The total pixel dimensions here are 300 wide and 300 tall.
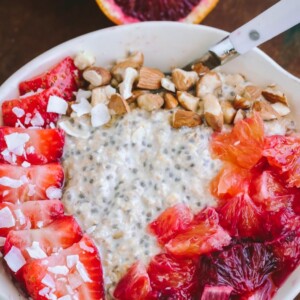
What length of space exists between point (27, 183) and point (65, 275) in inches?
12.4

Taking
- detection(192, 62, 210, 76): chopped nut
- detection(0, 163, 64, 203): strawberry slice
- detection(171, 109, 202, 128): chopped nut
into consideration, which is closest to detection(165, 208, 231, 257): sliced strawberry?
detection(171, 109, 202, 128): chopped nut

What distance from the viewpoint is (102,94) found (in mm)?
2406

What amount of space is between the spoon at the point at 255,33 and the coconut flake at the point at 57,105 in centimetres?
45

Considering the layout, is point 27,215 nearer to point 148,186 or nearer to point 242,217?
point 148,186

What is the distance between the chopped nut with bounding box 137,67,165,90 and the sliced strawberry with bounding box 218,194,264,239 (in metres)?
0.46

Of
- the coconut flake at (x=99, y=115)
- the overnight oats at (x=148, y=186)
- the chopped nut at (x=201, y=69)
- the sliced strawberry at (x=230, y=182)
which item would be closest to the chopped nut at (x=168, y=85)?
the overnight oats at (x=148, y=186)

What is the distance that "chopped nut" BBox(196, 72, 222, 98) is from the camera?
2.42 m

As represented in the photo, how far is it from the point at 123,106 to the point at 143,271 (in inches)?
20.5

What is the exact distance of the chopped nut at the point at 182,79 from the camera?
242 cm

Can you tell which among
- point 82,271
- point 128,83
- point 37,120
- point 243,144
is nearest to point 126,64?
point 128,83

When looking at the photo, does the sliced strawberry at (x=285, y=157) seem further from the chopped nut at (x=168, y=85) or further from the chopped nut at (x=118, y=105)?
the chopped nut at (x=118, y=105)

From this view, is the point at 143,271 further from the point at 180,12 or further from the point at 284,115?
the point at 180,12

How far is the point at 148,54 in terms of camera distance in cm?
254

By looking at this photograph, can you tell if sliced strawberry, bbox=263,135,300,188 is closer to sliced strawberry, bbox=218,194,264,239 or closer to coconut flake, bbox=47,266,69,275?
sliced strawberry, bbox=218,194,264,239
